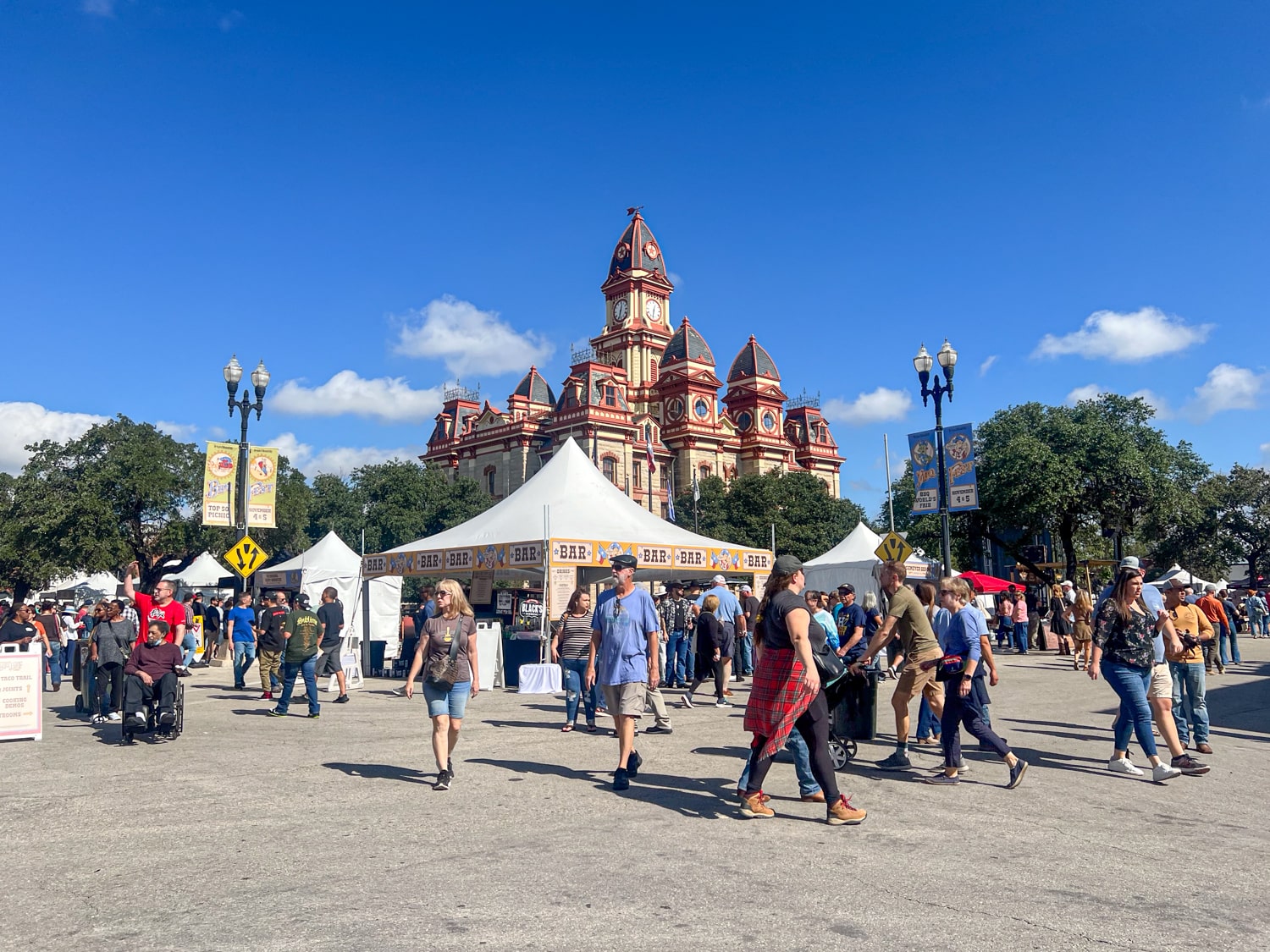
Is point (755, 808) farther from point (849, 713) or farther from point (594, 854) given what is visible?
point (849, 713)

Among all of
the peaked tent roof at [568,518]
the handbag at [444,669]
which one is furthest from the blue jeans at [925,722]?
the peaked tent roof at [568,518]

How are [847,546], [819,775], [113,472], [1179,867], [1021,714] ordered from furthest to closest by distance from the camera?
Result: [113,472] < [847,546] < [1021,714] < [819,775] < [1179,867]

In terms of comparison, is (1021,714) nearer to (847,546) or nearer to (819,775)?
(819,775)

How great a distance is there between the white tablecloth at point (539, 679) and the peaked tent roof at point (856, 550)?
17.1m

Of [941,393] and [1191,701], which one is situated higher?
[941,393]

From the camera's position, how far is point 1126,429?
43.2m

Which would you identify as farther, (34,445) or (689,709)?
(34,445)

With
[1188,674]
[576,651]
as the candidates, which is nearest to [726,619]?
[576,651]

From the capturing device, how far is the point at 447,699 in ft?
24.5

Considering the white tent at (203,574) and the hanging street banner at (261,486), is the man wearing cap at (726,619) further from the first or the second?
the white tent at (203,574)

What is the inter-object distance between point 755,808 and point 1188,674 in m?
5.56

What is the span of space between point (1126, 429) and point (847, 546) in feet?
62.4

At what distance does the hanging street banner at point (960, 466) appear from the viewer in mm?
18734

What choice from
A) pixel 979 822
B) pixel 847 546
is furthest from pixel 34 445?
pixel 979 822
